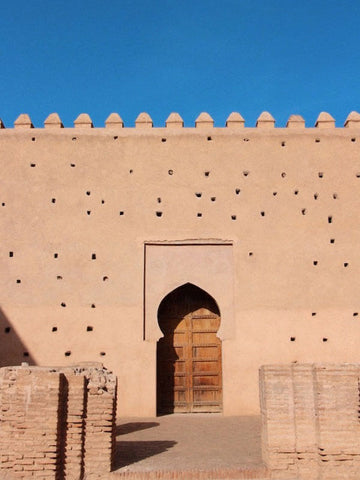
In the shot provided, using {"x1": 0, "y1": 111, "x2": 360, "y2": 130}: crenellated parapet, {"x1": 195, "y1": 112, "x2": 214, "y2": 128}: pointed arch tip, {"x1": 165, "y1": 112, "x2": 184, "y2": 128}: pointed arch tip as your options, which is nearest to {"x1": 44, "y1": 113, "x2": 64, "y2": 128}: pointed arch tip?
{"x1": 0, "y1": 111, "x2": 360, "y2": 130}: crenellated parapet

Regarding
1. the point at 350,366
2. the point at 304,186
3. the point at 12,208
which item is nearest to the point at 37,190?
the point at 12,208

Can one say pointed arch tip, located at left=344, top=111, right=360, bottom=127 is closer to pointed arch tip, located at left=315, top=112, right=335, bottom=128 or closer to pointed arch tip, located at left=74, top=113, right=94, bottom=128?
pointed arch tip, located at left=315, top=112, right=335, bottom=128

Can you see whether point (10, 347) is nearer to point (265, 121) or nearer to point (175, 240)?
point (175, 240)

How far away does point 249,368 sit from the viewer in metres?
10.5

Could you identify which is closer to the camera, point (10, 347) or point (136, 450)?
point (136, 450)

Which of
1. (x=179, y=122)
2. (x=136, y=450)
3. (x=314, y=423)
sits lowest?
(x=136, y=450)

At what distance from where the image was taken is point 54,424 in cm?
532

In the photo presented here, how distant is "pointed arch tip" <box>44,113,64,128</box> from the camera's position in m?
11.8

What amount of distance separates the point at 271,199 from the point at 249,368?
3.63 meters

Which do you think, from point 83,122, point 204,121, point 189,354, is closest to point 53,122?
point 83,122

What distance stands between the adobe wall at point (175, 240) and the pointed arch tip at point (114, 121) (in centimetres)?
3

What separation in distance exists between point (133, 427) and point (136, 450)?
86.0 inches

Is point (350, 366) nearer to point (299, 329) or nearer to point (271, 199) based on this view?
point (299, 329)

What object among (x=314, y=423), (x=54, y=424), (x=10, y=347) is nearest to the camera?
(x=54, y=424)
